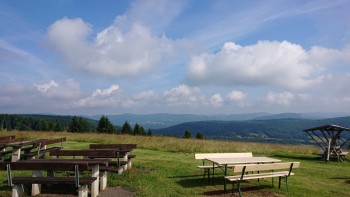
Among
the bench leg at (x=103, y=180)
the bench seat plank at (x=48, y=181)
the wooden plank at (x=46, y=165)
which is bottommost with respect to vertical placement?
the bench leg at (x=103, y=180)

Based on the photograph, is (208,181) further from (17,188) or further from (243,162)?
(17,188)

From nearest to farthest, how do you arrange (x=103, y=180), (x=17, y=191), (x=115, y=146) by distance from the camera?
(x=17, y=191) < (x=103, y=180) < (x=115, y=146)

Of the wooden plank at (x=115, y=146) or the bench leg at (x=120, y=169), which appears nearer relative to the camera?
the bench leg at (x=120, y=169)

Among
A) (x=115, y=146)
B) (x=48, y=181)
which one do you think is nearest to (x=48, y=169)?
(x=48, y=181)

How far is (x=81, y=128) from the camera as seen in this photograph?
82.6 meters

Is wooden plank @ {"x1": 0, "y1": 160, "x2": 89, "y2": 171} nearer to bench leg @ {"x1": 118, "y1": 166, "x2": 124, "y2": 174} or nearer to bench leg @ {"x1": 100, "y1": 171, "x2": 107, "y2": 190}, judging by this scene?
bench leg @ {"x1": 100, "y1": 171, "x2": 107, "y2": 190}

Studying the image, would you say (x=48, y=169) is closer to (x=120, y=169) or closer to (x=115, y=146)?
(x=120, y=169)

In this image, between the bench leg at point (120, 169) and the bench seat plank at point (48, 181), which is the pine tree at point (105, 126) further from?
the bench seat plank at point (48, 181)

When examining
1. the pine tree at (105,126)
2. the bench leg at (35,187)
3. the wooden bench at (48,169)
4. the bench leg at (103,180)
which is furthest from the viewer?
the pine tree at (105,126)

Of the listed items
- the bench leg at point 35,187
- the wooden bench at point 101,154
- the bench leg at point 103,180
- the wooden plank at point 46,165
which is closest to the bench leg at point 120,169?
the wooden bench at point 101,154

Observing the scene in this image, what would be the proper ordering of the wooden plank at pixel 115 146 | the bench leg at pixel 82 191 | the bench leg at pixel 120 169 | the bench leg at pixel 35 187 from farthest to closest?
the wooden plank at pixel 115 146 < the bench leg at pixel 120 169 < the bench leg at pixel 35 187 < the bench leg at pixel 82 191

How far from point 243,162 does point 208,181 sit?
1.23 m

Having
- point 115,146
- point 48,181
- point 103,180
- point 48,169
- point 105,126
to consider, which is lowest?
point 103,180

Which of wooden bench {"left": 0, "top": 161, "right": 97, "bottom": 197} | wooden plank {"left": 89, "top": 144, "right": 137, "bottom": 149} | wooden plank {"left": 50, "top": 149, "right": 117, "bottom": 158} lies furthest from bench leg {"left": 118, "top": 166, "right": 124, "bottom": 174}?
wooden bench {"left": 0, "top": 161, "right": 97, "bottom": 197}
